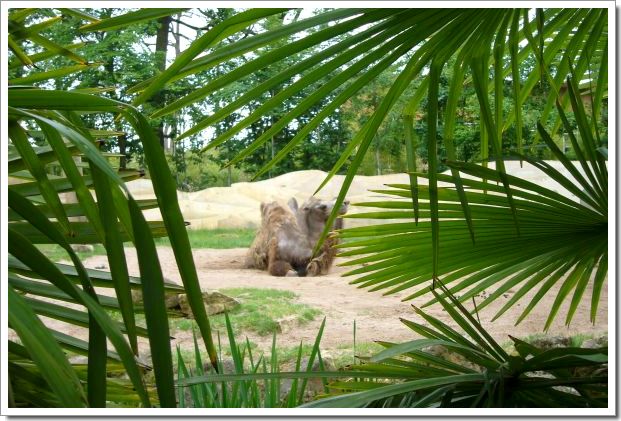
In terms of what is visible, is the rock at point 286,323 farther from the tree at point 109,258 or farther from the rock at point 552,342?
the tree at point 109,258

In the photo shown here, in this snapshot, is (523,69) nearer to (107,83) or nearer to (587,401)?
(107,83)

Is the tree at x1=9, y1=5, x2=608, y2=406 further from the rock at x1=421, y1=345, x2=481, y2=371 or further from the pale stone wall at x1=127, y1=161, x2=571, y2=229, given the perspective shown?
the pale stone wall at x1=127, y1=161, x2=571, y2=229

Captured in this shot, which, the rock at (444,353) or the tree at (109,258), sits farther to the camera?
the rock at (444,353)

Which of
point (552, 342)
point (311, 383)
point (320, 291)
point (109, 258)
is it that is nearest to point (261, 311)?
point (320, 291)

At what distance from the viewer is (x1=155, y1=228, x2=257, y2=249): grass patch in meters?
2.88

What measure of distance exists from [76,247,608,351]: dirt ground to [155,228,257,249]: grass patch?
0.04 metres

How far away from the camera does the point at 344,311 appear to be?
2678 millimetres

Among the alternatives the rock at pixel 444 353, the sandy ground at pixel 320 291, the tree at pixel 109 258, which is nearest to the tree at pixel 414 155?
the tree at pixel 109 258

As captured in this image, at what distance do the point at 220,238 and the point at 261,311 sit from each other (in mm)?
533

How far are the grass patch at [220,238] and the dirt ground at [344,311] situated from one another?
37 millimetres

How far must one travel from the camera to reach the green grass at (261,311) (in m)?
2.57

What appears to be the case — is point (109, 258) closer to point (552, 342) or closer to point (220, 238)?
point (552, 342)

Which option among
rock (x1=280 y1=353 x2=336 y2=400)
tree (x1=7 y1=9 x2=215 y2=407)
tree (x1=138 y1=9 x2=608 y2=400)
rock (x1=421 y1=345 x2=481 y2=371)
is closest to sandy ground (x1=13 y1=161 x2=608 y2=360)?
rock (x1=280 y1=353 x2=336 y2=400)

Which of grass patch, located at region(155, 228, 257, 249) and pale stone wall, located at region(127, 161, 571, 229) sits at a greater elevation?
pale stone wall, located at region(127, 161, 571, 229)
